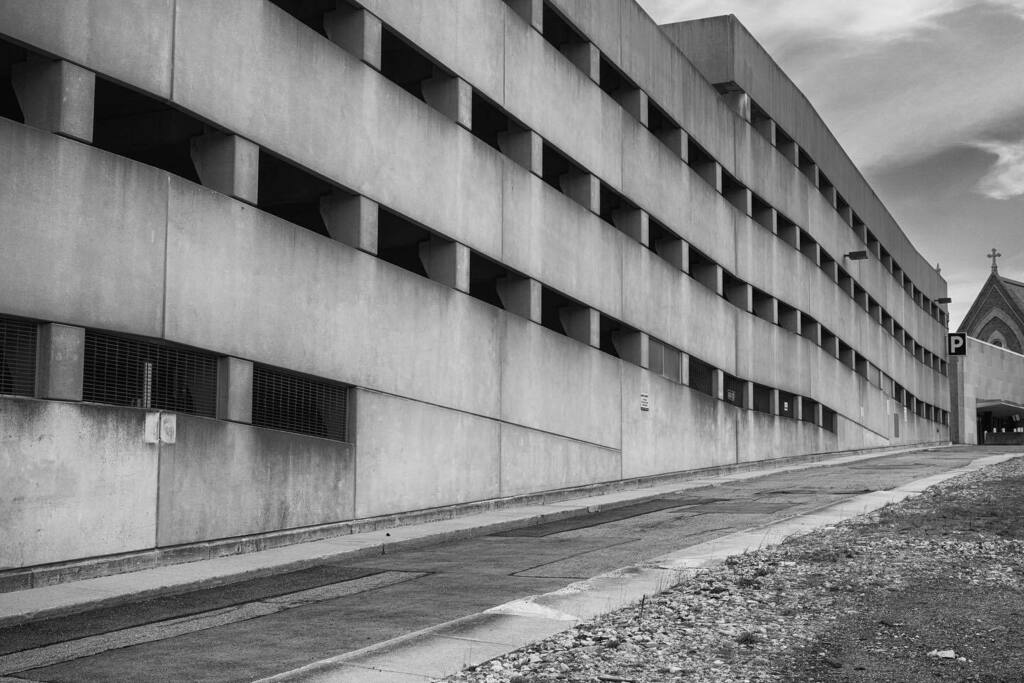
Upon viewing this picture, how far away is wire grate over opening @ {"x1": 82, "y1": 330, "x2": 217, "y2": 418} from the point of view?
13125mm

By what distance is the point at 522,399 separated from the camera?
2275 centimetres

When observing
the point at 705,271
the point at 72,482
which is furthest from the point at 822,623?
the point at 705,271

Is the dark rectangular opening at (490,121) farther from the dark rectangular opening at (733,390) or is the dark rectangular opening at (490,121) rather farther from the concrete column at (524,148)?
the dark rectangular opening at (733,390)

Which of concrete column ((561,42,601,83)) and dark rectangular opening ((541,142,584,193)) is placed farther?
concrete column ((561,42,601,83))

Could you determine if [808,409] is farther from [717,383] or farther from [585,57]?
[585,57]

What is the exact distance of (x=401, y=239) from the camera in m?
21.1

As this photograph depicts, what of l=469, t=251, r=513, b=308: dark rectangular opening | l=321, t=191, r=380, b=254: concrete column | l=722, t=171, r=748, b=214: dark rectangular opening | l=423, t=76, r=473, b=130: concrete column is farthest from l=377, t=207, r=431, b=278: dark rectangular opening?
l=722, t=171, r=748, b=214: dark rectangular opening

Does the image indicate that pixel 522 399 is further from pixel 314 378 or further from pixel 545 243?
pixel 314 378

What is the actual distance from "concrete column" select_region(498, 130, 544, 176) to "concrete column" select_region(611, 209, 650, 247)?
5.70m

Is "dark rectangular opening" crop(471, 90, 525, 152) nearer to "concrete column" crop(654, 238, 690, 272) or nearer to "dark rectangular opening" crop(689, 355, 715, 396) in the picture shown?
"concrete column" crop(654, 238, 690, 272)

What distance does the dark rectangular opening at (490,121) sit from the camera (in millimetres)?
23117

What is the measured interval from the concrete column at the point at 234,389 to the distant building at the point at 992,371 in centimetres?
6946

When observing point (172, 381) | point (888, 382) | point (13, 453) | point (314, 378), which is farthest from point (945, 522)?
point (888, 382)

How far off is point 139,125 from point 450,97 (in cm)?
679
